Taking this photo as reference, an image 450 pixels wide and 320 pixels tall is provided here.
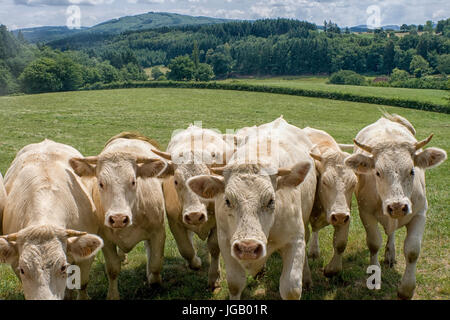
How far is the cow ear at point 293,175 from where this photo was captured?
15.7 ft

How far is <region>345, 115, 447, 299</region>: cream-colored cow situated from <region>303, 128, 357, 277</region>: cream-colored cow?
319mm

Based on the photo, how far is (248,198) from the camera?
14.3 feet

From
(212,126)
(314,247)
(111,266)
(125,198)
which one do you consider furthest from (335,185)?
(212,126)

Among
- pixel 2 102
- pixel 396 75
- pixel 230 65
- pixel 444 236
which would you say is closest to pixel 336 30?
pixel 230 65

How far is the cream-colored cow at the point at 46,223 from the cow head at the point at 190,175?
131cm

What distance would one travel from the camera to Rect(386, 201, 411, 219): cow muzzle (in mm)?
5230

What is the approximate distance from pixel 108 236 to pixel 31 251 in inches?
80.2

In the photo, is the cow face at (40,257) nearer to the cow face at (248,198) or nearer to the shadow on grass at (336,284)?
the cow face at (248,198)

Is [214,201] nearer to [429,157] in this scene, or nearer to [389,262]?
[429,157]

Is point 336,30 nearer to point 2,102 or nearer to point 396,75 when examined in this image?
point 396,75

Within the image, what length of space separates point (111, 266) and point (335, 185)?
3.63m

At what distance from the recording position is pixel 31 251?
13.5ft

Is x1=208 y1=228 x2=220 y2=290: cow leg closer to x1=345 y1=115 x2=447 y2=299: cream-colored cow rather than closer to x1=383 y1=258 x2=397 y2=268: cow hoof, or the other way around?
x1=345 y1=115 x2=447 y2=299: cream-colored cow
